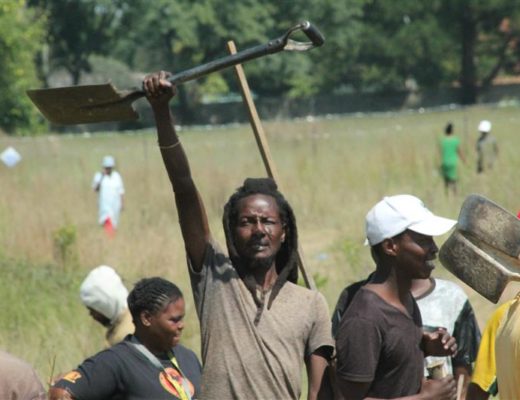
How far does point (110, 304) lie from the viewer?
6.83m

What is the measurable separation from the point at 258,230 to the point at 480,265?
0.75 m

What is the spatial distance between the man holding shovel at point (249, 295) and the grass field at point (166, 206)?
9.17 ft

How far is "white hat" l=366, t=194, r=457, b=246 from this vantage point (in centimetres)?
492

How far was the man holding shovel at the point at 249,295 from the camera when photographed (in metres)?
4.62

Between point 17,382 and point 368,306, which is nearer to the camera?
point 17,382

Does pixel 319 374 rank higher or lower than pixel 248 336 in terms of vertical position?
lower

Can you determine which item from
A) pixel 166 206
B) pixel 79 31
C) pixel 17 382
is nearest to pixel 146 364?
pixel 17 382

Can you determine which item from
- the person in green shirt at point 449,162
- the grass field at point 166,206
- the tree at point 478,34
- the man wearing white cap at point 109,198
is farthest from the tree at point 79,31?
the man wearing white cap at point 109,198

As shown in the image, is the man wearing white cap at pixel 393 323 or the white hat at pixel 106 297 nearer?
the man wearing white cap at pixel 393 323

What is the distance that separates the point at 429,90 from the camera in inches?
2788

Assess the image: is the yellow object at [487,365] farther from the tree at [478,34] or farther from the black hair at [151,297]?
the tree at [478,34]

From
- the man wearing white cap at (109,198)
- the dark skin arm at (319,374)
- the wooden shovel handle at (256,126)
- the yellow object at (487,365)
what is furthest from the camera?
the man wearing white cap at (109,198)

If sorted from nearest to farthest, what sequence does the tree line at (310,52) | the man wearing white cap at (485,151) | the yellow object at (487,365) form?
the yellow object at (487,365)
the man wearing white cap at (485,151)
the tree line at (310,52)

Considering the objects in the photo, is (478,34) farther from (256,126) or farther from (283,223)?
(283,223)
